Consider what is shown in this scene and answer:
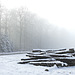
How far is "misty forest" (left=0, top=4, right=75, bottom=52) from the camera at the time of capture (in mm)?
43594

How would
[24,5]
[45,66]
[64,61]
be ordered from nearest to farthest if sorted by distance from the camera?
1. [45,66]
2. [64,61]
3. [24,5]

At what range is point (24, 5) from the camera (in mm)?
49438

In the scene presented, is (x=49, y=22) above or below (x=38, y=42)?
above

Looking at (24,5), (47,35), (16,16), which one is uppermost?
(24,5)

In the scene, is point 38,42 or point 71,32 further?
point 71,32

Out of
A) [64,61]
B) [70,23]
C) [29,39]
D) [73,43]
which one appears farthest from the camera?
[70,23]

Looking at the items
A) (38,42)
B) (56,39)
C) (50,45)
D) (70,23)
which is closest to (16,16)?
(38,42)

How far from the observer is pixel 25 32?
56.5 metres

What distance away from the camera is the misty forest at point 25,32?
43594mm

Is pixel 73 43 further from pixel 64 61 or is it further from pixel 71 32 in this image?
pixel 64 61

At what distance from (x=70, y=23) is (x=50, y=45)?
35467 mm

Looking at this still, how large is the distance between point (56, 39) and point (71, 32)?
21.9m

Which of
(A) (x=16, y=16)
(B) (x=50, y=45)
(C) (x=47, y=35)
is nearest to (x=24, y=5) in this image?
(A) (x=16, y=16)

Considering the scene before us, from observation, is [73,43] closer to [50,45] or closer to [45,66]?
[50,45]
